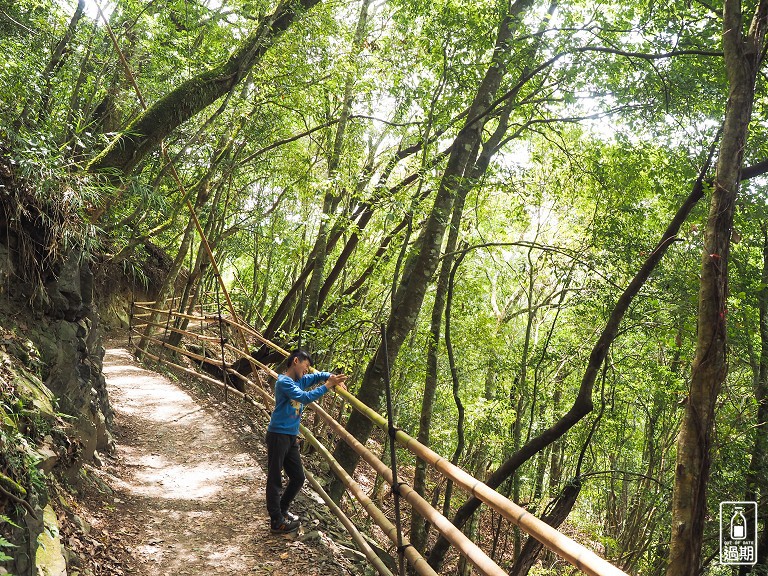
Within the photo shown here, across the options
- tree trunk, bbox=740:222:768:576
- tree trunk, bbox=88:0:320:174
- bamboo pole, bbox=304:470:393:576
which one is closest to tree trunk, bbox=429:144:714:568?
bamboo pole, bbox=304:470:393:576

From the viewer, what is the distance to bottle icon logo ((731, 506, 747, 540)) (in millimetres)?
6582

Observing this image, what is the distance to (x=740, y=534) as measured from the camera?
6844 mm

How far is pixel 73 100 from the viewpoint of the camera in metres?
6.44

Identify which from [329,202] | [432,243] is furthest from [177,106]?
[432,243]

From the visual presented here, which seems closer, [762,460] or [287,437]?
[287,437]

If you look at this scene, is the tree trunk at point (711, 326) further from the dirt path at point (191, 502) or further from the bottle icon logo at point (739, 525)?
the bottle icon logo at point (739, 525)

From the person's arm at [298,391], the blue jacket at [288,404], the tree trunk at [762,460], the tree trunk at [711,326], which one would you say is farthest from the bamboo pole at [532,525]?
the tree trunk at [762,460]

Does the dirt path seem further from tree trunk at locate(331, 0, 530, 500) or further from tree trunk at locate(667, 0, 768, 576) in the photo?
tree trunk at locate(667, 0, 768, 576)

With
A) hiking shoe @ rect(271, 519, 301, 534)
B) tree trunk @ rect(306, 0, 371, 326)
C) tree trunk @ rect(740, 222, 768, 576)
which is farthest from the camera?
tree trunk @ rect(306, 0, 371, 326)

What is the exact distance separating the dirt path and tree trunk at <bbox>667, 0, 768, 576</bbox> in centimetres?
257

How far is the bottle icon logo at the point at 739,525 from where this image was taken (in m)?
6.58

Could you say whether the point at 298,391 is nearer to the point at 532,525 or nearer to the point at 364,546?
the point at 364,546

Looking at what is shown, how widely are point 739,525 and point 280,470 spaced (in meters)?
6.18

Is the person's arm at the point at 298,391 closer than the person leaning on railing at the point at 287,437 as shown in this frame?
Yes
